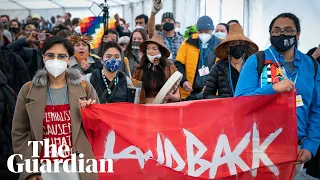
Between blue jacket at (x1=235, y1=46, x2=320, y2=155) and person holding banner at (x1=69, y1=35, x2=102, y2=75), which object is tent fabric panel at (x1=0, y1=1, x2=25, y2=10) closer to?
person holding banner at (x1=69, y1=35, x2=102, y2=75)

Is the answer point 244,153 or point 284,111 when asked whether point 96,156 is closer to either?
point 244,153

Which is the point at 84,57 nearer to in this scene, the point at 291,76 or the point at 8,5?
the point at 291,76

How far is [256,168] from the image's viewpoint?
4.59 m

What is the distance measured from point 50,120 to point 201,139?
136 cm

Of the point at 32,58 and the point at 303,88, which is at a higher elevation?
the point at 32,58

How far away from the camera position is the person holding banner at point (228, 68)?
231 inches

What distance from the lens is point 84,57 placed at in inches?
293

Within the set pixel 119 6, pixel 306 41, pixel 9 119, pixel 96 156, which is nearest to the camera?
pixel 96 156

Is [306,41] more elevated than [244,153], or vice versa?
[306,41]

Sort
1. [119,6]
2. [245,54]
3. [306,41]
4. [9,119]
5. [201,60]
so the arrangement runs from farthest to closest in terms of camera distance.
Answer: [119,6]
[306,41]
[201,60]
[245,54]
[9,119]

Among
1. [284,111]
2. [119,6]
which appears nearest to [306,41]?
[284,111]

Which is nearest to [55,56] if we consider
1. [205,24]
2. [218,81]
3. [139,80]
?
[139,80]

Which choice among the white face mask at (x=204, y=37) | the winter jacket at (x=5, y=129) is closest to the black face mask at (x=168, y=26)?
the white face mask at (x=204, y=37)

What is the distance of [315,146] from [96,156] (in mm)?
1926
